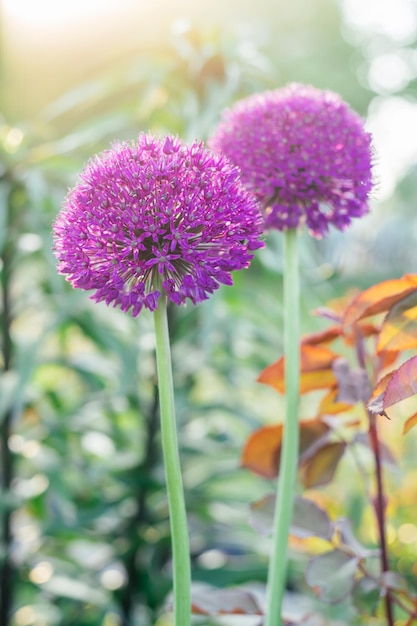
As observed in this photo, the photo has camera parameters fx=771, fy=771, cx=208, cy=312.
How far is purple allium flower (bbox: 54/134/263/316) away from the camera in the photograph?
46cm

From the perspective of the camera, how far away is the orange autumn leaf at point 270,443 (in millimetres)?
719

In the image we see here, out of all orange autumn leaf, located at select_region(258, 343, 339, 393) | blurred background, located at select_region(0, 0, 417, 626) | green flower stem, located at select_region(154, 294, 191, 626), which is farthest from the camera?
blurred background, located at select_region(0, 0, 417, 626)

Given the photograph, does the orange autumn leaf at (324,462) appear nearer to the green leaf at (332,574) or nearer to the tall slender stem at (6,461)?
the green leaf at (332,574)

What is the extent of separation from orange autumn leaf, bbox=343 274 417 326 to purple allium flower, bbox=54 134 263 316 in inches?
5.6

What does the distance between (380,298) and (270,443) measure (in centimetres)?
20

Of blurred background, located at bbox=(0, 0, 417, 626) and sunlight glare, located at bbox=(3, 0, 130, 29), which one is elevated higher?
sunlight glare, located at bbox=(3, 0, 130, 29)

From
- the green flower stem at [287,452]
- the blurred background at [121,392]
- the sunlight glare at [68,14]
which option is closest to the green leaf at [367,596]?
the green flower stem at [287,452]

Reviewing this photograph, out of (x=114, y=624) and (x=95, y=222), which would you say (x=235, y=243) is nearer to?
(x=95, y=222)

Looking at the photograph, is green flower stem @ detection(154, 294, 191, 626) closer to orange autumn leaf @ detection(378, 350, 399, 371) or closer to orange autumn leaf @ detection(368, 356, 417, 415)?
orange autumn leaf @ detection(368, 356, 417, 415)

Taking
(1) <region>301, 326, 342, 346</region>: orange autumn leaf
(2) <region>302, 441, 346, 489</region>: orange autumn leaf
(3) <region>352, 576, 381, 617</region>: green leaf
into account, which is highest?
(1) <region>301, 326, 342, 346</region>: orange autumn leaf

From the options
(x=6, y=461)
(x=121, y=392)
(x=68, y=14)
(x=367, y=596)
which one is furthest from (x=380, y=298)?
(x=68, y=14)

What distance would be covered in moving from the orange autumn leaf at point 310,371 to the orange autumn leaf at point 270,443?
0.04m

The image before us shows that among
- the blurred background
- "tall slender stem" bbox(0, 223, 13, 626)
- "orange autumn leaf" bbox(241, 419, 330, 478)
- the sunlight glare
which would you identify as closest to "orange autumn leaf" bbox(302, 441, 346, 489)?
"orange autumn leaf" bbox(241, 419, 330, 478)

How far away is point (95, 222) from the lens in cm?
47
